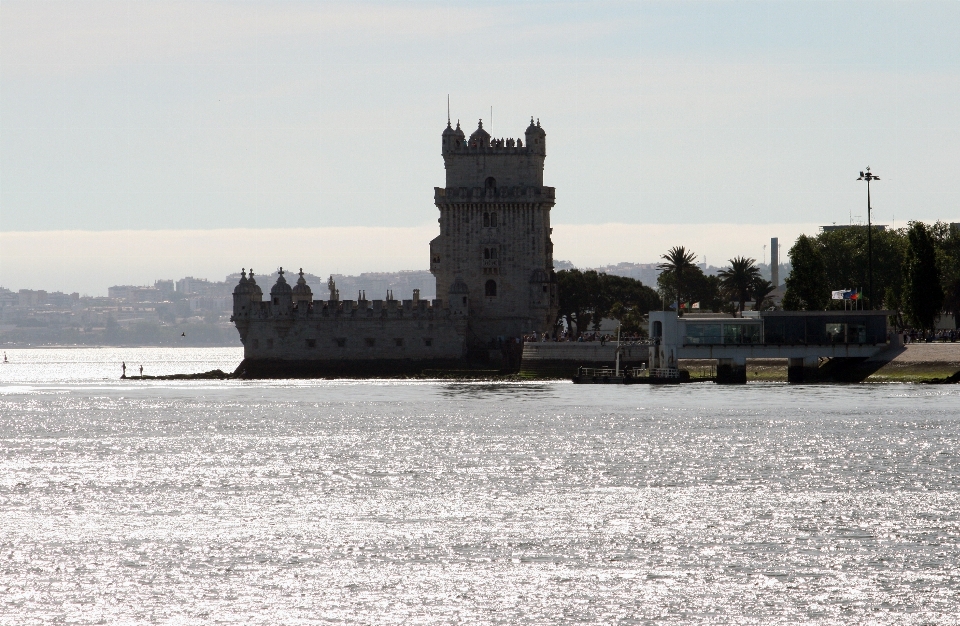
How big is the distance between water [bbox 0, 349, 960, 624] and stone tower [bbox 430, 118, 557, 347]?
153ft

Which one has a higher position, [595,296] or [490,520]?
[595,296]

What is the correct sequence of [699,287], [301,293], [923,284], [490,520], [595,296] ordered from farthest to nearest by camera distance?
[699,287] → [595,296] → [301,293] → [923,284] → [490,520]

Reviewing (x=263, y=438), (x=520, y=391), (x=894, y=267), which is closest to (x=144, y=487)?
(x=263, y=438)

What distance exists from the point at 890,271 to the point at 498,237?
1430 inches

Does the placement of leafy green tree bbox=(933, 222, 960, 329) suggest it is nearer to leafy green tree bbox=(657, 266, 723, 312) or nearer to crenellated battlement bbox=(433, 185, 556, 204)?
leafy green tree bbox=(657, 266, 723, 312)

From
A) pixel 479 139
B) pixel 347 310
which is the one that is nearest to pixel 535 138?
pixel 479 139

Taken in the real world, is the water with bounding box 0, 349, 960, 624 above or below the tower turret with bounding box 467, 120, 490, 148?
below

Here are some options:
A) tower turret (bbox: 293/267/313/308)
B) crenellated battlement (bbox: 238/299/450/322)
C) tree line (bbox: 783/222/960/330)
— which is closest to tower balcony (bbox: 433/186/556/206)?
crenellated battlement (bbox: 238/299/450/322)

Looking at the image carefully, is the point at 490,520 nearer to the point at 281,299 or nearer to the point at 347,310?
the point at 347,310

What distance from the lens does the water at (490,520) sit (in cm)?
3031

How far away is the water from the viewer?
30312 millimetres

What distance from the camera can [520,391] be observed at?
104 m

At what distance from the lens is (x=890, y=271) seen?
135 m

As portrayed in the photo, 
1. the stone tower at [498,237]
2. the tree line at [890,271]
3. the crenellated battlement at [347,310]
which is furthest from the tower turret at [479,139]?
the tree line at [890,271]
